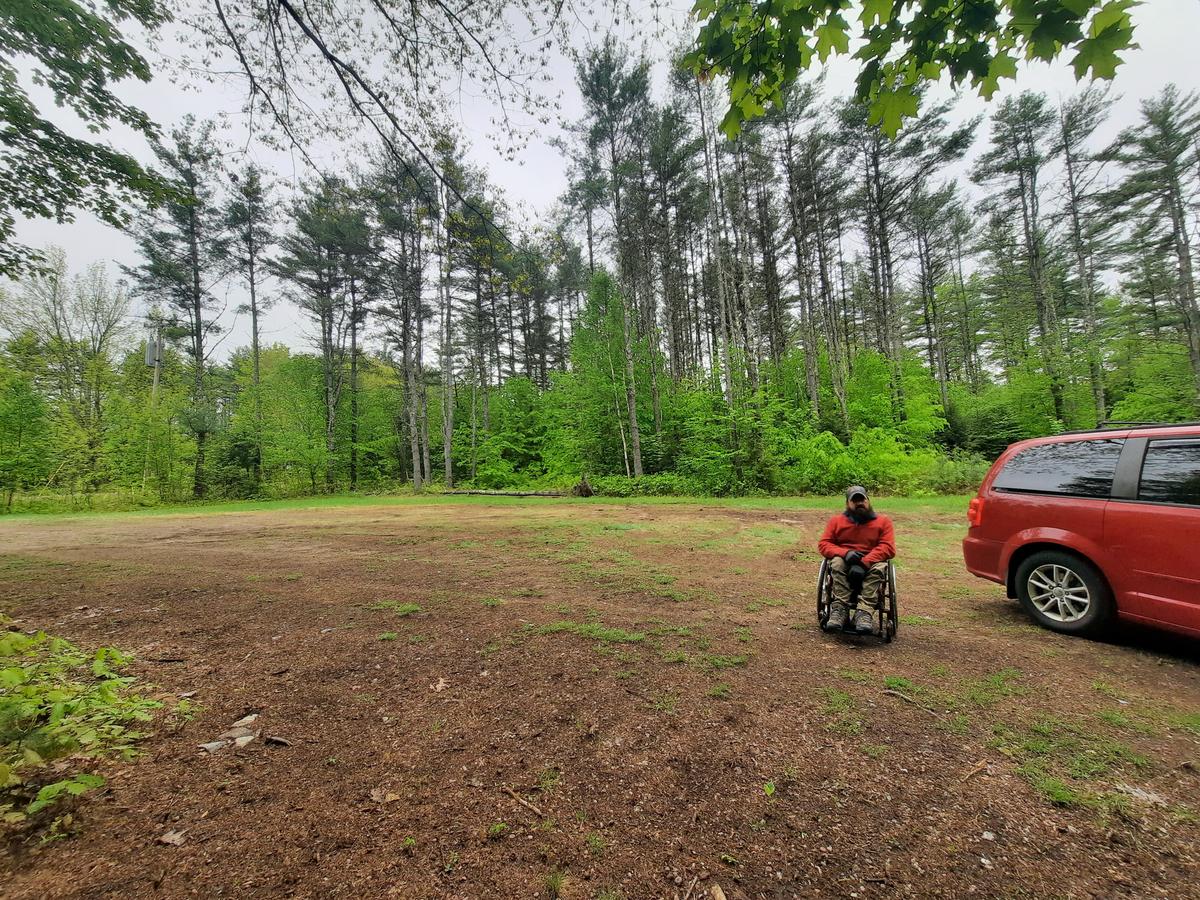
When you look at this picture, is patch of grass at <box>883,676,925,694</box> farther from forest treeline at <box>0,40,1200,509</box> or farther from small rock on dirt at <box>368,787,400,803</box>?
forest treeline at <box>0,40,1200,509</box>

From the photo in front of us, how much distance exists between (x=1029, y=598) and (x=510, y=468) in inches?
862

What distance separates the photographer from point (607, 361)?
1916cm

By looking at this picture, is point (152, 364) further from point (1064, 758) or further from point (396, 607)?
point (1064, 758)

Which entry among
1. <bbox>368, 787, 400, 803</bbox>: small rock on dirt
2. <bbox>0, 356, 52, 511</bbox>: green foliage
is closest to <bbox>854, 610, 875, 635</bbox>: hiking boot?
<bbox>368, 787, 400, 803</bbox>: small rock on dirt

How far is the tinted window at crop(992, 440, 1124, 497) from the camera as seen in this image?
3.50 m

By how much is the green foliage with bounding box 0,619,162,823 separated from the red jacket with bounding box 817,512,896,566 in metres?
4.28

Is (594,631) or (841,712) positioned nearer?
(841,712)

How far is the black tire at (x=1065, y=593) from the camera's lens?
3.39 m

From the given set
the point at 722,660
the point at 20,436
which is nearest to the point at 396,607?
the point at 722,660

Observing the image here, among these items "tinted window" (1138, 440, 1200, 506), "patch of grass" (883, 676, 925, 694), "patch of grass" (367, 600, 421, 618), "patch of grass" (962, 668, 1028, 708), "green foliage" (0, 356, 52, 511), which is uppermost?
"green foliage" (0, 356, 52, 511)

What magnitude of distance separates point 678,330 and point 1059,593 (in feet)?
85.7

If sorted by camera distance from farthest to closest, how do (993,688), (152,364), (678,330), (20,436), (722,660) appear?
1. (678,330)
2. (152,364)
3. (20,436)
4. (722,660)
5. (993,688)

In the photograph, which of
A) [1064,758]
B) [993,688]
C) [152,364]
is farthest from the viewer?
[152,364]

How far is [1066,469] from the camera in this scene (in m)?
3.69
